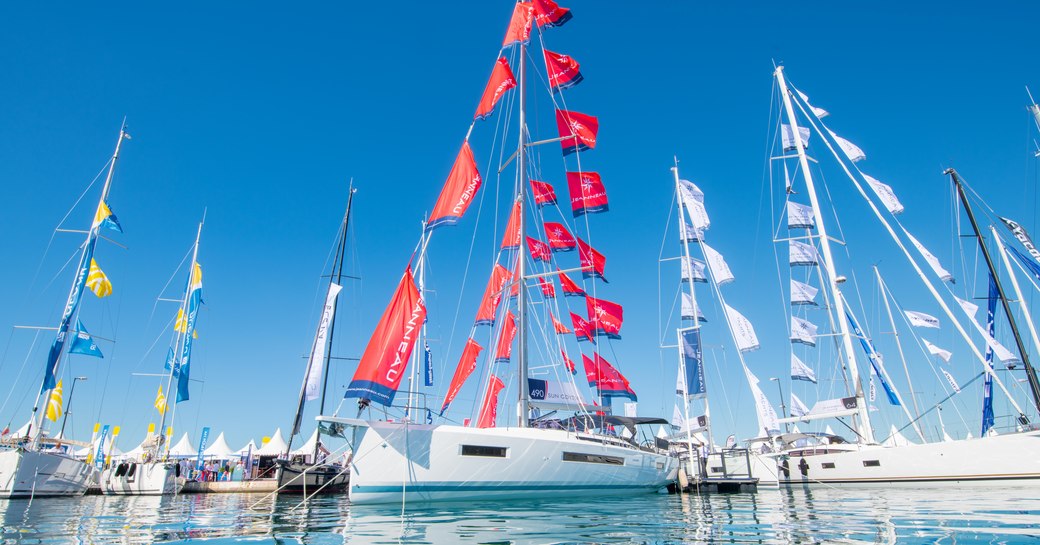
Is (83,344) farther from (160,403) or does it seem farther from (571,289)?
(571,289)

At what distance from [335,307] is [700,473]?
21.8m

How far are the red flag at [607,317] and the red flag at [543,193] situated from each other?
604 cm

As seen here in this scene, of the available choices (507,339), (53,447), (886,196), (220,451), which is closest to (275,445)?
(220,451)

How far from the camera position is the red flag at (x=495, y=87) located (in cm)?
2184

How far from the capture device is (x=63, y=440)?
29.1m

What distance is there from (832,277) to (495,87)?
21.4 meters

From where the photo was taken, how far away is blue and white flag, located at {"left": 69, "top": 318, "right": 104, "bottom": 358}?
28.2 metres

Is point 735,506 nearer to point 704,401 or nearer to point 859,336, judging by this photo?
point 704,401

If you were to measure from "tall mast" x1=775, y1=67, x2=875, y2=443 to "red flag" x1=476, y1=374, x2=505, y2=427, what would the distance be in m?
18.1

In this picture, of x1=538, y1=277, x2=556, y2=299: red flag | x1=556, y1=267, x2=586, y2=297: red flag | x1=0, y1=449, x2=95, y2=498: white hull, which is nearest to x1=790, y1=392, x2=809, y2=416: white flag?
x1=556, y1=267, x2=586, y2=297: red flag

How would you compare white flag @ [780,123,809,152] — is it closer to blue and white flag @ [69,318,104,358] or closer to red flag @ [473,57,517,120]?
red flag @ [473,57,517,120]

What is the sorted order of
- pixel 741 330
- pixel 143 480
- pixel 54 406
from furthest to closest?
pixel 741 330 → pixel 143 480 → pixel 54 406

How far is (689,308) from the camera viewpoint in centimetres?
3459

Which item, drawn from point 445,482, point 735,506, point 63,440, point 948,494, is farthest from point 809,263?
point 63,440
